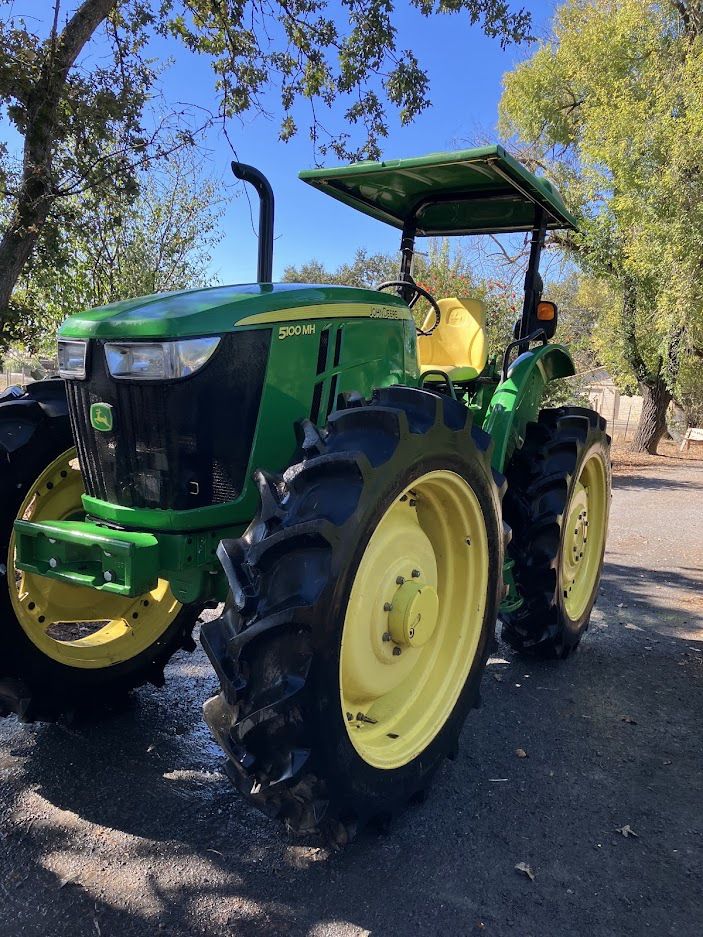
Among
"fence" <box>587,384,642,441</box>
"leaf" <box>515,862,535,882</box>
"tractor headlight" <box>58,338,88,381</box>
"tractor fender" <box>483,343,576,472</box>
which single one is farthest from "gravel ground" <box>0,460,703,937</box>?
"fence" <box>587,384,642,441</box>

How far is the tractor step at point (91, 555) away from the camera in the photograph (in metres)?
2.23

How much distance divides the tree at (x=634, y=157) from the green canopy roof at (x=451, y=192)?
8.79 metres

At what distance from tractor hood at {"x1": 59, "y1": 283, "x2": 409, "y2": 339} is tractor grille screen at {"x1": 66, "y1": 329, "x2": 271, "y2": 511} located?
0.19 feet

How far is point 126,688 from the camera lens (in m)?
3.20

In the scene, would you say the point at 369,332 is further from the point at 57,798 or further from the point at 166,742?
the point at 57,798

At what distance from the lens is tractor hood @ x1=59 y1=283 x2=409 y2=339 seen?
7.52ft

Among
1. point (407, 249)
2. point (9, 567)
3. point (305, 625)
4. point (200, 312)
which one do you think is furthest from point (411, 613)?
point (407, 249)

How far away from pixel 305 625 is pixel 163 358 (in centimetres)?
101

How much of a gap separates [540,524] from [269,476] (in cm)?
191

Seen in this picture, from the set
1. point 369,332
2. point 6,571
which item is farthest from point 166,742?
point 369,332

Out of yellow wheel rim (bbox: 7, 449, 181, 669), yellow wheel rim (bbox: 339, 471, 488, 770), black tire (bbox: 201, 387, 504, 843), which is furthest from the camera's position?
yellow wheel rim (bbox: 7, 449, 181, 669)

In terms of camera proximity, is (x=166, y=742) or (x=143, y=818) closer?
(x=143, y=818)

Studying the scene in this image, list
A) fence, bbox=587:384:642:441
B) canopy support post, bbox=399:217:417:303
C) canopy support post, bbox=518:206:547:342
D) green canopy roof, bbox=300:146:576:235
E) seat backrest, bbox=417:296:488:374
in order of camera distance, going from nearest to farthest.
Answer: green canopy roof, bbox=300:146:576:235 < canopy support post, bbox=518:206:547:342 < canopy support post, bbox=399:217:417:303 < seat backrest, bbox=417:296:488:374 < fence, bbox=587:384:642:441

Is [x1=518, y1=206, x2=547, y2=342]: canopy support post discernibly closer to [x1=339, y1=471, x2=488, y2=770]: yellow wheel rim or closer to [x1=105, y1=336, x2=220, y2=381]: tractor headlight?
[x1=339, y1=471, x2=488, y2=770]: yellow wheel rim
